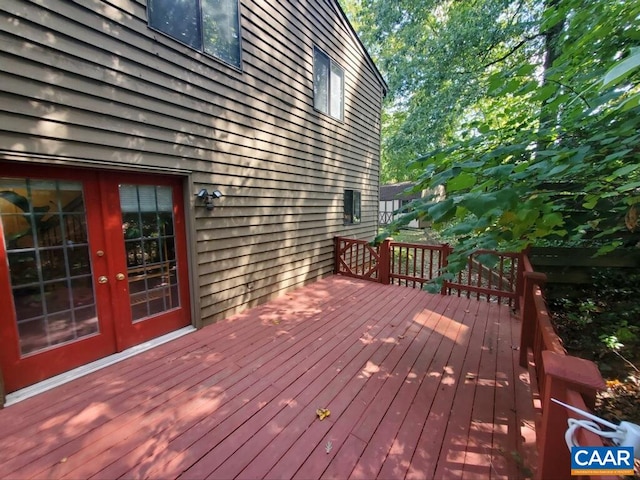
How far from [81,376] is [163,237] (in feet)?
4.78

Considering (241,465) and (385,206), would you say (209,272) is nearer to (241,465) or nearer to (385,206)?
(241,465)

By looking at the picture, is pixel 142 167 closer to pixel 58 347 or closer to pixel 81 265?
pixel 81 265

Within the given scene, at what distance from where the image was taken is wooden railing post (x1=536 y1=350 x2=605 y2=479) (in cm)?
103

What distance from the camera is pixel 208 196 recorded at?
344 cm

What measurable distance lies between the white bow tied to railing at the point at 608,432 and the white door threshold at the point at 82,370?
3.38m

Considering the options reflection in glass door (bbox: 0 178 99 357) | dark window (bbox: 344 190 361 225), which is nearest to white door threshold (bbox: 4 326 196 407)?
reflection in glass door (bbox: 0 178 99 357)

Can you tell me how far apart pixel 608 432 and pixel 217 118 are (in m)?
4.02

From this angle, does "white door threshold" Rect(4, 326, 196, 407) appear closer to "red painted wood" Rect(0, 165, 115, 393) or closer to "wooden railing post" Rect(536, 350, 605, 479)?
"red painted wood" Rect(0, 165, 115, 393)

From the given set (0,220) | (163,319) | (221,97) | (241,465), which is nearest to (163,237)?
(163,319)

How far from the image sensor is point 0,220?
2146 mm

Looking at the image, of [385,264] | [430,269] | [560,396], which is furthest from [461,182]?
[385,264]

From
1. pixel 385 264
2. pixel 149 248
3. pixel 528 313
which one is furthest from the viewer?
pixel 385 264

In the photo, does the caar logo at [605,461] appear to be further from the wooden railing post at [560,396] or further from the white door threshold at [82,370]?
the white door threshold at [82,370]

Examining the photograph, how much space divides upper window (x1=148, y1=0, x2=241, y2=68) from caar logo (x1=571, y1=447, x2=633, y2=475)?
4.19 meters
